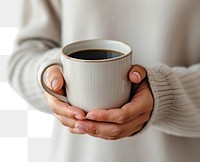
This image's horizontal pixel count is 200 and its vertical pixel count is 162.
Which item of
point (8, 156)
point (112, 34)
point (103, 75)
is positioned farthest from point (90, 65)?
point (8, 156)

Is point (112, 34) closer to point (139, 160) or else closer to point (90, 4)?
point (90, 4)

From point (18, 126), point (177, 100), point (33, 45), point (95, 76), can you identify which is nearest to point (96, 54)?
point (95, 76)

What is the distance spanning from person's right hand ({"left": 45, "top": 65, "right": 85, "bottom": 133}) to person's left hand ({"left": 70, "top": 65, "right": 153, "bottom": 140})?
11 millimetres

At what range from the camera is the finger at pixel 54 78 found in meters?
0.49

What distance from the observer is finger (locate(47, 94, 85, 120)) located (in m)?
0.48

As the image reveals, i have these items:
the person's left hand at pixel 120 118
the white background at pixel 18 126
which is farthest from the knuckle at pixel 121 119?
the white background at pixel 18 126

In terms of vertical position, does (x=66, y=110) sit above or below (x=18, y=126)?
above

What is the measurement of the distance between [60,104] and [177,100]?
0.20 m

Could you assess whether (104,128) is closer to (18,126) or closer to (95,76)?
(95,76)

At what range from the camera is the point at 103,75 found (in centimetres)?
45

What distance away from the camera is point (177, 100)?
60 centimetres

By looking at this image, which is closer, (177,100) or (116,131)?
(116,131)

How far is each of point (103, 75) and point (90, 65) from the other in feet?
0.07

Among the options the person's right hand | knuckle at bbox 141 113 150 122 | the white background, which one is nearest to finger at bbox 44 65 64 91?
the person's right hand
